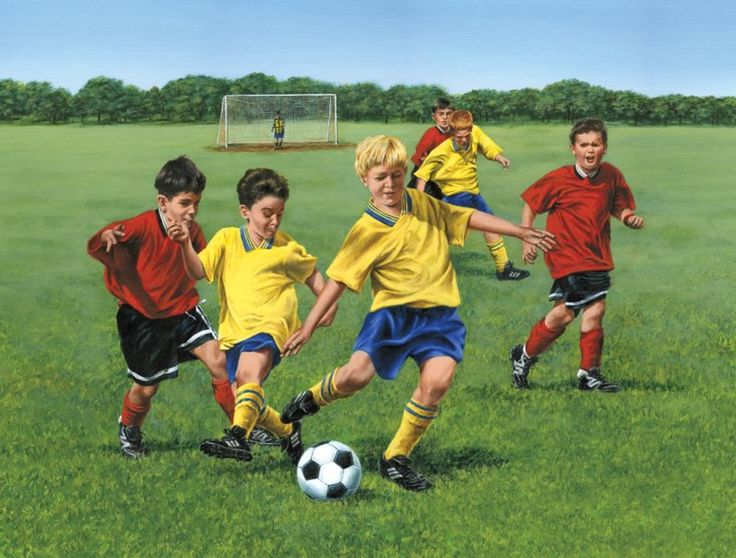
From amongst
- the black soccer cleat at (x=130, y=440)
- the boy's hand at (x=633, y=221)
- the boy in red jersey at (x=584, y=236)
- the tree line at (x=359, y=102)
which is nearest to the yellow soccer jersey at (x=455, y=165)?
the boy in red jersey at (x=584, y=236)

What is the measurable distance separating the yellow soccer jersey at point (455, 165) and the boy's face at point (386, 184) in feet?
23.9

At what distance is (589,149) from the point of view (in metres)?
7.96

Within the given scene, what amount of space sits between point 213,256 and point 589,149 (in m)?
3.28

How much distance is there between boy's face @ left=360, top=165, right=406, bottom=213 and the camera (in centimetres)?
581

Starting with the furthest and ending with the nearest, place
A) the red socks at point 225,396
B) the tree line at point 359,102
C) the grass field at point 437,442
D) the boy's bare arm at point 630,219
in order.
Result: the tree line at point 359,102 → the boy's bare arm at point 630,219 → the red socks at point 225,396 → the grass field at point 437,442

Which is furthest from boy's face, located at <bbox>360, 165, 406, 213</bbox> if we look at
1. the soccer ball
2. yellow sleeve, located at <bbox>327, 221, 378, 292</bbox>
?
the soccer ball

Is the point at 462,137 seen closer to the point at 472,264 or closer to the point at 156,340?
the point at 472,264

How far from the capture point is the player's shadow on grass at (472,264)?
13758mm

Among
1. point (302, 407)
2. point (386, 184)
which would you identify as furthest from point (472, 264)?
point (386, 184)

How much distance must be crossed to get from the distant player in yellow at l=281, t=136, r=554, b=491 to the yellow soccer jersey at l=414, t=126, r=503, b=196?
7034mm

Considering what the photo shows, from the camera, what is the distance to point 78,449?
709 cm

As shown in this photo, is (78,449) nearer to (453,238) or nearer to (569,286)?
(453,238)

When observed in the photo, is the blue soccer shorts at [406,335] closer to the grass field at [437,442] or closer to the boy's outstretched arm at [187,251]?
the grass field at [437,442]

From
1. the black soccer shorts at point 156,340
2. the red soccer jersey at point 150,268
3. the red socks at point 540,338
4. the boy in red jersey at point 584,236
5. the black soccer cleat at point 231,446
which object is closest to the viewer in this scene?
the black soccer cleat at point 231,446
